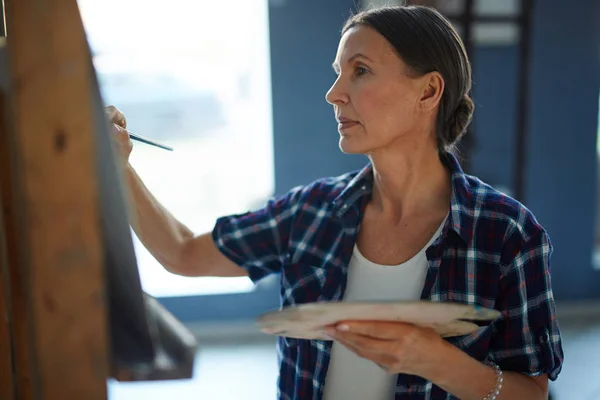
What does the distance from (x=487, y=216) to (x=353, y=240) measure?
266 mm

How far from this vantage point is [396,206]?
126 cm

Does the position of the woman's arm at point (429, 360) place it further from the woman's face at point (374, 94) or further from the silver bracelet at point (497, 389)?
the woman's face at point (374, 94)

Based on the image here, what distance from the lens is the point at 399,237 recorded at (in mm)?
1197

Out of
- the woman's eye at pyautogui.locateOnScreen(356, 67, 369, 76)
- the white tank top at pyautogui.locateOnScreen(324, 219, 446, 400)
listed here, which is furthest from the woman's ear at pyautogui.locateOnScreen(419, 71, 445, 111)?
the white tank top at pyautogui.locateOnScreen(324, 219, 446, 400)

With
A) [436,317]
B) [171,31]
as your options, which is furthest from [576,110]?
[436,317]

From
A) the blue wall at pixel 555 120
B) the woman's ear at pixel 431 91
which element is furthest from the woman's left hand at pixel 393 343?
the blue wall at pixel 555 120

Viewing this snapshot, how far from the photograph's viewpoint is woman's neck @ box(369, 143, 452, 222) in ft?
4.00

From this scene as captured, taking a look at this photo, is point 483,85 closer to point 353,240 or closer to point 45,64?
point 353,240

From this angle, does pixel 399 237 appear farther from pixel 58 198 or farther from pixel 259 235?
pixel 58 198

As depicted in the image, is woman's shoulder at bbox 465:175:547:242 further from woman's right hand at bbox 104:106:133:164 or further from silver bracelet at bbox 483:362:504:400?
woman's right hand at bbox 104:106:133:164

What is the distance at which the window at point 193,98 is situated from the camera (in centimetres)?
312

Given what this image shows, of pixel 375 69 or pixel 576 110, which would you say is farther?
pixel 576 110

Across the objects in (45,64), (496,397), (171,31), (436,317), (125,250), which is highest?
(171,31)

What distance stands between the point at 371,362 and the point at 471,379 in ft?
0.69
